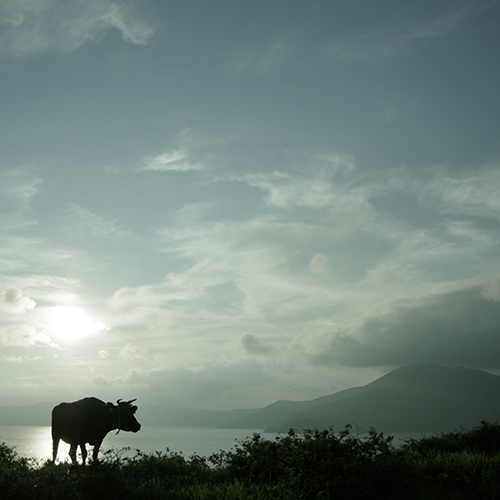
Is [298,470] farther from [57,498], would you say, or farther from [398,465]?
[57,498]

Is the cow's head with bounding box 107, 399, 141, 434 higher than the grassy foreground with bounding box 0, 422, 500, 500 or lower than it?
higher

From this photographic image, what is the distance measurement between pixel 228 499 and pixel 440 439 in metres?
11.2

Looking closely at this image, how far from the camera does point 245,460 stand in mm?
13141

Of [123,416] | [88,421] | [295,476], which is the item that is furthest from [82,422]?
[295,476]

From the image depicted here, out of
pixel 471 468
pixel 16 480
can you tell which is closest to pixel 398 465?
pixel 471 468

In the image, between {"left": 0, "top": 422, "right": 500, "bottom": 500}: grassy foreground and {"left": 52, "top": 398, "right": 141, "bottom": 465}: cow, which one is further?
{"left": 52, "top": 398, "right": 141, "bottom": 465}: cow

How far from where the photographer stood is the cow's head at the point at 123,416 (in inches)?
599

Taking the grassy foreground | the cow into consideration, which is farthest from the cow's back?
the grassy foreground

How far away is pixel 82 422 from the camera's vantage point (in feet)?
48.2

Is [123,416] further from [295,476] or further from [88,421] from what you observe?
[295,476]

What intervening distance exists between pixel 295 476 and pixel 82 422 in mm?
8043

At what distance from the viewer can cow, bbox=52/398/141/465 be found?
579 inches

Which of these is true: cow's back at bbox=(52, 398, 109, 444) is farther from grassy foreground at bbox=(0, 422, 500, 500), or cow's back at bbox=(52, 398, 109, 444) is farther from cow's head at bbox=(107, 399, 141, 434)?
grassy foreground at bbox=(0, 422, 500, 500)

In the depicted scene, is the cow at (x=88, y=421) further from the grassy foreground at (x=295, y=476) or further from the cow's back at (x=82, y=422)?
the grassy foreground at (x=295, y=476)
